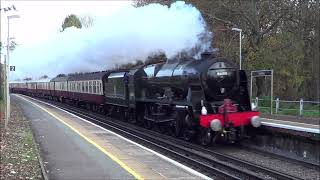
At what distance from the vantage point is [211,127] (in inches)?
582

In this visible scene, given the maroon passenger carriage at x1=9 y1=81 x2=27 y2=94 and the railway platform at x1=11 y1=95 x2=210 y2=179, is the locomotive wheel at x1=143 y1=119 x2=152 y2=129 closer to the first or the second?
the railway platform at x1=11 y1=95 x2=210 y2=179

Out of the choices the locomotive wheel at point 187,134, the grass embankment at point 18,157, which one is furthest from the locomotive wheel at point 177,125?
the grass embankment at point 18,157

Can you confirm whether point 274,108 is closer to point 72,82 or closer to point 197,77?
point 72,82

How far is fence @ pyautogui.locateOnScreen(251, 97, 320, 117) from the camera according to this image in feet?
90.1

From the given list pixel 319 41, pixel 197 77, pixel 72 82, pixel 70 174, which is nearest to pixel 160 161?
pixel 70 174

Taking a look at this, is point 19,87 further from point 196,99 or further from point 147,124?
point 196,99

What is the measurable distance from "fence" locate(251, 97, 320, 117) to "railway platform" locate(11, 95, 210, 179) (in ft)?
42.3

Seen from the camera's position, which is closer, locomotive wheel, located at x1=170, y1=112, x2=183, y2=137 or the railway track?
the railway track

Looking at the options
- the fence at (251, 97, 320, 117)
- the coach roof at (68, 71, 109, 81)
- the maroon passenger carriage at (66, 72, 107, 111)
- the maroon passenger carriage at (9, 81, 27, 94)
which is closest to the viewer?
the fence at (251, 97, 320, 117)

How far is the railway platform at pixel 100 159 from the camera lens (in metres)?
10.4

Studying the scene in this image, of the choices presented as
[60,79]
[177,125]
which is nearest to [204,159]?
[177,125]

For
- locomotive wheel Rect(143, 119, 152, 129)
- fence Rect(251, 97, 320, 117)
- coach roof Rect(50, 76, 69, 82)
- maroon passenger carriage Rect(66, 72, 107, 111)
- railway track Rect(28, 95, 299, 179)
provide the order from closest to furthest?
1. railway track Rect(28, 95, 299, 179)
2. locomotive wheel Rect(143, 119, 152, 129)
3. fence Rect(251, 97, 320, 117)
4. maroon passenger carriage Rect(66, 72, 107, 111)
5. coach roof Rect(50, 76, 69, 82)

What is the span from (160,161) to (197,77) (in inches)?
153

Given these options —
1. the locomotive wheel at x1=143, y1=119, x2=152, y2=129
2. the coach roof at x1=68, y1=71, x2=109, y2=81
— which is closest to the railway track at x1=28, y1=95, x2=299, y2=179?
the locomotive wheel at x1=143, y1=119, x2=152, y2=129
